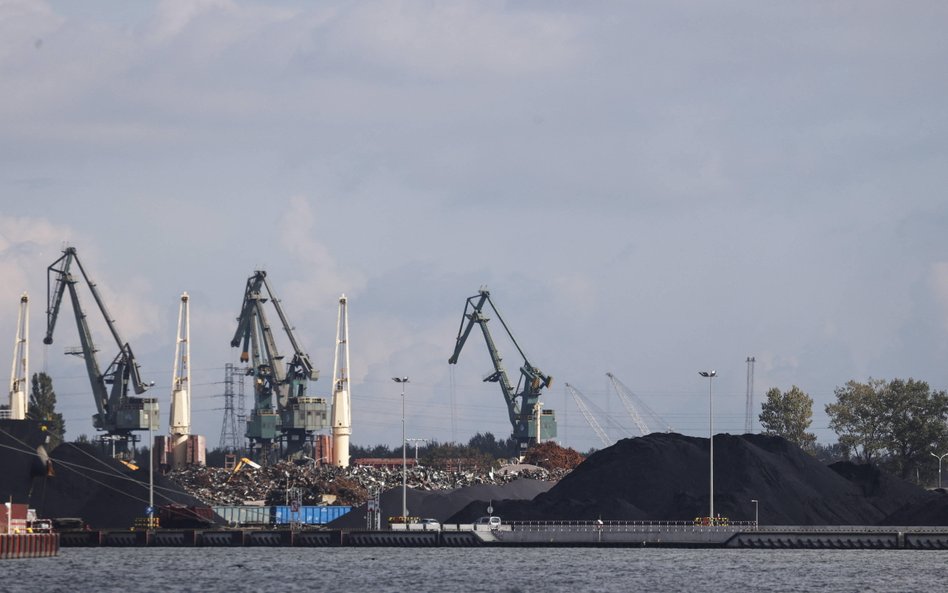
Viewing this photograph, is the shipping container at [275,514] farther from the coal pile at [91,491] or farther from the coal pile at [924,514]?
the coal pile at [924,514]

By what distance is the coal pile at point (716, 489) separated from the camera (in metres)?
135

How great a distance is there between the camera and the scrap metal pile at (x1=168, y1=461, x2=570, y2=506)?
16512 cm

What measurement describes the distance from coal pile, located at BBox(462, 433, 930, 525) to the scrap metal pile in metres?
26.4

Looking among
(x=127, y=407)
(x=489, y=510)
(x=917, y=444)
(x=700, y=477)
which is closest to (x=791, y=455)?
(x=700, y=477)

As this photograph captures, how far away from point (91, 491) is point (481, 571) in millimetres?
59917

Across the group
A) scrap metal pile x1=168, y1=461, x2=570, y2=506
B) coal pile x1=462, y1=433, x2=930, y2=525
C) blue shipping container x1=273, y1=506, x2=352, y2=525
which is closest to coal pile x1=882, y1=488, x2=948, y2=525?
coal pile x1=462, y1=433, x2=930, y2=525

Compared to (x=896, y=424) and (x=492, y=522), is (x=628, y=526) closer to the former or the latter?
(x=492, y=522)

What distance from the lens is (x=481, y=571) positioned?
3974 inches

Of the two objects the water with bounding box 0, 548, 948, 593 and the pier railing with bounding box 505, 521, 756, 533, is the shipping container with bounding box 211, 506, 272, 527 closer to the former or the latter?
the water with bounding box 0, 548, 948, 593

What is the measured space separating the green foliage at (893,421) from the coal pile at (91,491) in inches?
3453

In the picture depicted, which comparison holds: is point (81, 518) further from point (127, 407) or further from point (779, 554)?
point (779, 554)

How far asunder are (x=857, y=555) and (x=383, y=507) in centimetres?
4882

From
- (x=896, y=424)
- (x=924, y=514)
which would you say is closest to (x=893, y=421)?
(x=896, y=424)

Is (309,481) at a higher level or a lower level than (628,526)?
higher
